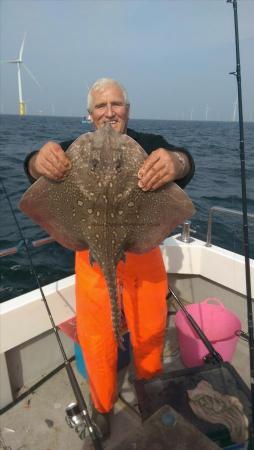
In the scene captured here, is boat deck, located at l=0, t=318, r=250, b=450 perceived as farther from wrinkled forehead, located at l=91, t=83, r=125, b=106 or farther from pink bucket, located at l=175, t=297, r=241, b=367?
wrinkled forehead, located at l=91, t=83, r=125, b=106

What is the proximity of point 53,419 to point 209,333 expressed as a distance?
2104mm

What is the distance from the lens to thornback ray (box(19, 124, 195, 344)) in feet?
7.46

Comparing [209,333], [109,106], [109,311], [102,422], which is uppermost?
[109,106]

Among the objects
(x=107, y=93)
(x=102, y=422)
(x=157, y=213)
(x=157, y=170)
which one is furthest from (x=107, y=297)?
(x=107, y=93)

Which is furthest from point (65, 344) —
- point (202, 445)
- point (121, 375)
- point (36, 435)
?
point (202, 445)

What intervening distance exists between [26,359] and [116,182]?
9.28 feet

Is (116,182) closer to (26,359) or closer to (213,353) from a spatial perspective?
(213,353)

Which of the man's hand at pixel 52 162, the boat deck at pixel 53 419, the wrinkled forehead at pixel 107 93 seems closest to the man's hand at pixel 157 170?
the man's hand at pixel 52 162

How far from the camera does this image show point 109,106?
2.93 m

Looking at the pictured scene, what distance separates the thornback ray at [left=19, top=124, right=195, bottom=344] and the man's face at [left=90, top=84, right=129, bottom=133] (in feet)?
2.32

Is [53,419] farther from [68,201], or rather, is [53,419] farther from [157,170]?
[157,170]

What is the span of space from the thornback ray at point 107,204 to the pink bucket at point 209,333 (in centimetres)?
177

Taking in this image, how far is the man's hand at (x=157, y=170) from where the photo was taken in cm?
227

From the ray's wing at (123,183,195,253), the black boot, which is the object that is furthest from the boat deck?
the ray's wing at (123,183,195,253)
